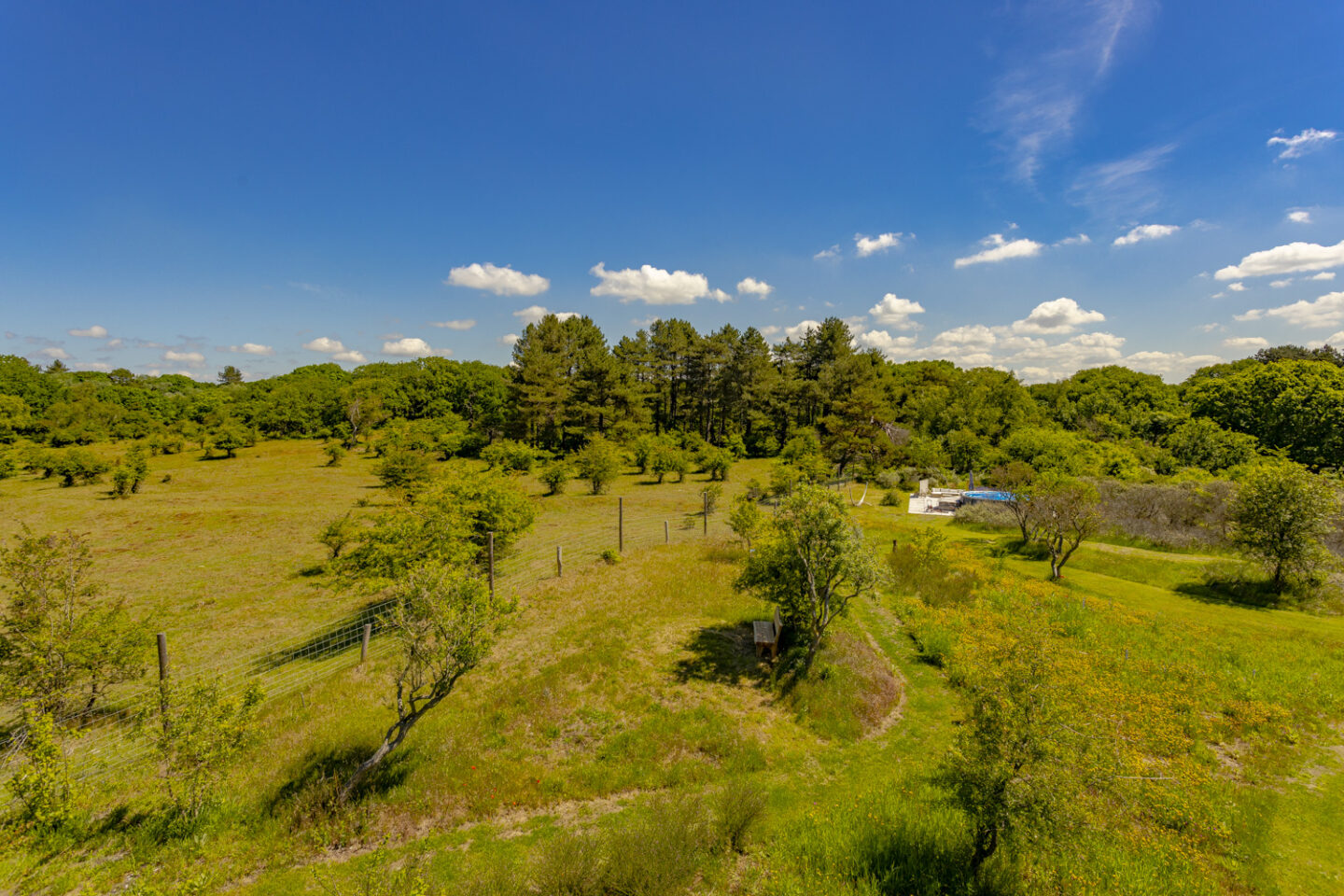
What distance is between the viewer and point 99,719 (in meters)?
9.39

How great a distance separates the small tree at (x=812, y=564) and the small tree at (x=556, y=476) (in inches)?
1080

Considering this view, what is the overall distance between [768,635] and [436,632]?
9.16 metres

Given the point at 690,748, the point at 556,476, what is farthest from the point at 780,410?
the point at 690,748

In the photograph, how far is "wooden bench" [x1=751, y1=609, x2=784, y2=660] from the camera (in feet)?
43.7

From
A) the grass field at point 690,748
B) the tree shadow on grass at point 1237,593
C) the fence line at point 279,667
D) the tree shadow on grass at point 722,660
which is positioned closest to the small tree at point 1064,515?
the grass field at point 690,748

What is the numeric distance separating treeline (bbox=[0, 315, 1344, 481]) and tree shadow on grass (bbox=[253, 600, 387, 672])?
33317 millimetres

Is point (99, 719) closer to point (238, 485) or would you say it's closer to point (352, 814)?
point (352, 814)

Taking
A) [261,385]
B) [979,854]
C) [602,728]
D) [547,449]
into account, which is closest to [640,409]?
[547,449]

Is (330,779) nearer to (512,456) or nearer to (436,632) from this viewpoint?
(436,632)

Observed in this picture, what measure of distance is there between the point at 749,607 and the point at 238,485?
157ft

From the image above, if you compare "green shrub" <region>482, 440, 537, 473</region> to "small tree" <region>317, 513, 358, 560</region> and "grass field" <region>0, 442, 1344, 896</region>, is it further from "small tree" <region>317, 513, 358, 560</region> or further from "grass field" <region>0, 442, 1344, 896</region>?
"grass field" <region>0, 442, 1344, 896</region>

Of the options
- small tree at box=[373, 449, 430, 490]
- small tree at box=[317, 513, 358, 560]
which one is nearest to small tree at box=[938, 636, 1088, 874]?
small tree at box=[317, 513, 358, 560]

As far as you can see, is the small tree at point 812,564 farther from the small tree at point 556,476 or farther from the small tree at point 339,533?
the small tree at point 556,476

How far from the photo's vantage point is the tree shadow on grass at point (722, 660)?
12.5m
